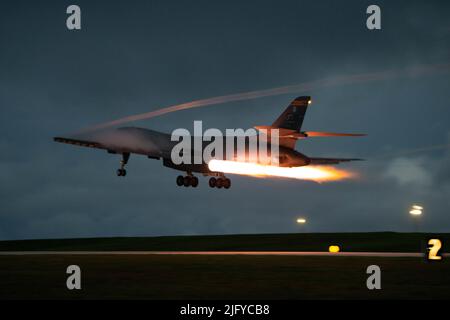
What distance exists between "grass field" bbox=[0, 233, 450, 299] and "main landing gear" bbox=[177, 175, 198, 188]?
7.92 meters

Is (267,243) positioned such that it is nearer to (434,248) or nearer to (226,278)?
(434,248)

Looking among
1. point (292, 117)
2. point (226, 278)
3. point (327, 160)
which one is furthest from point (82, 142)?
point (226, 278)

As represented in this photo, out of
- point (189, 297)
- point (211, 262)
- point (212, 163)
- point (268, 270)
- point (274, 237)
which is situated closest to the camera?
point (189, 297)

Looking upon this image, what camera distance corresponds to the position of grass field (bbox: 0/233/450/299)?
31.6 m

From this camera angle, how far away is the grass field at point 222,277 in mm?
31625

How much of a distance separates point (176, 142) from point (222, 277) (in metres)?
21.5

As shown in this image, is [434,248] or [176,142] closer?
[434,248]

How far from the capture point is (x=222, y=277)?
125ft

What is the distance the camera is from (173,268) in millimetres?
43656

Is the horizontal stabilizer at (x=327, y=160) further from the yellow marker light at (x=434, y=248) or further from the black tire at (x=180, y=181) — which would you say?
the black tire at (x=180, y=181)

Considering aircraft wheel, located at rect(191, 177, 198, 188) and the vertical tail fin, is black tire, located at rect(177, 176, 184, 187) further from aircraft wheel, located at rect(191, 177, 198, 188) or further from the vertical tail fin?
the vertical tail fin
